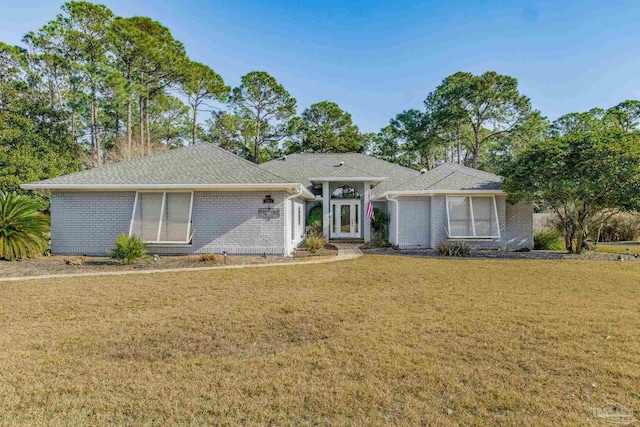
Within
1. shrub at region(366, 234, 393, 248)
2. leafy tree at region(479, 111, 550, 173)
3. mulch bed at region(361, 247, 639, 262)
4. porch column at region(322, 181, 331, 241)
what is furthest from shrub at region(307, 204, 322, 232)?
leafy tree at region(479, 111, 550, 173)

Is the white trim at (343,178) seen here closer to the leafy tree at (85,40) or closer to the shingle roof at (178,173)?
the shingle roof at (178,173)

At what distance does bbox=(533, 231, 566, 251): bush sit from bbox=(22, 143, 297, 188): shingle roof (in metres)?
13.6

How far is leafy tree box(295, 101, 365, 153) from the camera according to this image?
3797 centimetres

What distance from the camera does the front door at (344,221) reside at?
68.4 feet

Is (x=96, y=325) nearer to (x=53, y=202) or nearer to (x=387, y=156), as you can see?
(x=53, y=202)

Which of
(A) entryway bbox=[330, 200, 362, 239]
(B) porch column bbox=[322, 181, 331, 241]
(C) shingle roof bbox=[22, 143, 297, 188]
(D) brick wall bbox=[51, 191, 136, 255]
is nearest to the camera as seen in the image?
(C) shingle roof bbox=[22, 143, 297, 188]

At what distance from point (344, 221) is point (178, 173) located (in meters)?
10.4

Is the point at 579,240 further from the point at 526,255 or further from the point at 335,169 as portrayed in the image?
the point at 335,169

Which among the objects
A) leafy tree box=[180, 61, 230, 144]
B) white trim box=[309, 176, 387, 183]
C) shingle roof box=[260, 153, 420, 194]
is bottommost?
white trim box=[309, 176, 387, 183]

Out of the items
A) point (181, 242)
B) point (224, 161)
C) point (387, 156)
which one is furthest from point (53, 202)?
point (387, 156)

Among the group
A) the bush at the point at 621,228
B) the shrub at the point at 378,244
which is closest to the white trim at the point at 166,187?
the shrub at the point at 378,244

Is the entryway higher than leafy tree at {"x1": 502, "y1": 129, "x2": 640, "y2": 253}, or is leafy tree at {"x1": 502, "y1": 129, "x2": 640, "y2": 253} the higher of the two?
leafy tree at {"x1": 502, "y1": 129, "x2": 640, "y2": 253}

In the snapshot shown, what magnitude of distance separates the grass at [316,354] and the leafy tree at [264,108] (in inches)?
1251

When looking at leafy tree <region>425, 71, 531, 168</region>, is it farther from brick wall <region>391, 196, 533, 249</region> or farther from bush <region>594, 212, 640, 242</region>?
brick wall <region>391, 196, 533, 249</region>
